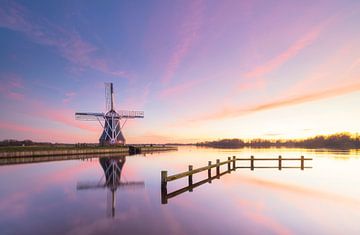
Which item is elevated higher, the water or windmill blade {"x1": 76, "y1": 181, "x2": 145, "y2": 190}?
the water

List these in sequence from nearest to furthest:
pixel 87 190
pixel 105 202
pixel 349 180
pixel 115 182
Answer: pixel 105 202
pixel 87 190
pixel 115 182
pixel 349 180

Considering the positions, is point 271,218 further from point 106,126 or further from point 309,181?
point 106,126

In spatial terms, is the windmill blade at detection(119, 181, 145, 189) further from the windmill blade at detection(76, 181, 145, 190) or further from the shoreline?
the shoreline

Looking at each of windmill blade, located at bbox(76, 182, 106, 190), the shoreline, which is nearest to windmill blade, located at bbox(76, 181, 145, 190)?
windmill blade, located at bbox(76, 182, 106, 190)

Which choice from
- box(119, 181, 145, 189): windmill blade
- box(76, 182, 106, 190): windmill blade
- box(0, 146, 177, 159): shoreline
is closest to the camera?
box(76, 182, 106, 190): windmill blade

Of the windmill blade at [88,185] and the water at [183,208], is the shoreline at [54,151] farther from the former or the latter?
the windmill blade at [88,185]

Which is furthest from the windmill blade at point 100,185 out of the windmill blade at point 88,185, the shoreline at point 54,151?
the shoreline at point 54,151

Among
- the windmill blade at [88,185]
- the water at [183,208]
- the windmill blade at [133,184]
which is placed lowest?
the windmill blade at [133,184]

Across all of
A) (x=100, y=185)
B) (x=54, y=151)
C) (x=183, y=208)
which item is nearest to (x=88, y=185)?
(x=100, y=185)

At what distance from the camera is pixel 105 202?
16875 mm

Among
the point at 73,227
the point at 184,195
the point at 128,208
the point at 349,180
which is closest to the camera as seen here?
the point at 73,227

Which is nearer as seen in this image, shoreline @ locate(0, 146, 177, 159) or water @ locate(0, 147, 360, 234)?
water @ locate(0, 147, 360, 234)

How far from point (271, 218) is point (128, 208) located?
716cm

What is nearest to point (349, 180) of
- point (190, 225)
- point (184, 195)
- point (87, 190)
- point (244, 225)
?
point (184, 195)
